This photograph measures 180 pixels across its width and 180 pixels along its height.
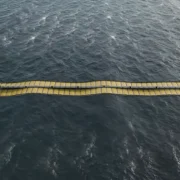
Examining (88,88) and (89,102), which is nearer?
(89,102)

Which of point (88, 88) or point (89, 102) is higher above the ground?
point (89, 102)

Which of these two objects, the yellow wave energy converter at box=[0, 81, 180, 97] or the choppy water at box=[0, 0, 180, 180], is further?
the yellow wave energy converter at box=[0, 81, 180, 97]

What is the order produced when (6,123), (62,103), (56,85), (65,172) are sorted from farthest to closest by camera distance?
(56,85), (62,103), (6,123), (65,172)

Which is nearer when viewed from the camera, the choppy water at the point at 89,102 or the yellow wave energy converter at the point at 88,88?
the choppy water at the point at 89,102

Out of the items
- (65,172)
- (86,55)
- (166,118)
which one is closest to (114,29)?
(86,55)

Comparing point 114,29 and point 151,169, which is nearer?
point 151,169

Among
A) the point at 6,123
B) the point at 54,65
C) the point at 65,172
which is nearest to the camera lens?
the point at 65,172

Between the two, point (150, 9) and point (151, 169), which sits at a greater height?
point (151, 169)

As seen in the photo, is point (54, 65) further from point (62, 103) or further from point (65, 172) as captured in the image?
point (65, 172)
